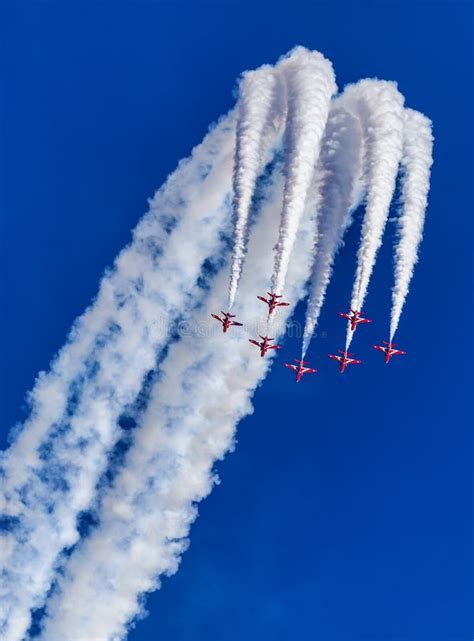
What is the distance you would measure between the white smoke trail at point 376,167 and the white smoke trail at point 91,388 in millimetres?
8651

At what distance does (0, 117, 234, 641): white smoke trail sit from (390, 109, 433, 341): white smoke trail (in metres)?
10.2

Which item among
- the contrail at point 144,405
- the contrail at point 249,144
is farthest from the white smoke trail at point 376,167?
the contrail at point 249,144

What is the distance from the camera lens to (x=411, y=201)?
36281 millimetres

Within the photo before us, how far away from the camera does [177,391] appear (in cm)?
4069

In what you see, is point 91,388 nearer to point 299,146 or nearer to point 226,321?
point 226,321

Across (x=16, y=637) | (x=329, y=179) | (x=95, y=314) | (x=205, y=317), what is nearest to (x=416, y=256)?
(x=329, y=179)

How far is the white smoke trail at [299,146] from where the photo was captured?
33.7 metres

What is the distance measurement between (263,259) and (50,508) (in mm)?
20202

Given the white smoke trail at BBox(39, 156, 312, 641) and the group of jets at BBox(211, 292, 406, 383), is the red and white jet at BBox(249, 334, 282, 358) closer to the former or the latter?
the group of jets at BBox(211, 292, 406, 383)

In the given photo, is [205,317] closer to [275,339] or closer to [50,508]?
[275,339]

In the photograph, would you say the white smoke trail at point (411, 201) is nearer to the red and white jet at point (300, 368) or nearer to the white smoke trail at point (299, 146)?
the white smoke trail at point (299, 146)

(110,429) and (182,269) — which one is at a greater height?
(182,269)

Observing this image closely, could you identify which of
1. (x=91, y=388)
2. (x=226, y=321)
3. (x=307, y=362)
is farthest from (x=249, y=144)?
(x=91, y=388)

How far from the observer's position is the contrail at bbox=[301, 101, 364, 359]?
35.5m
